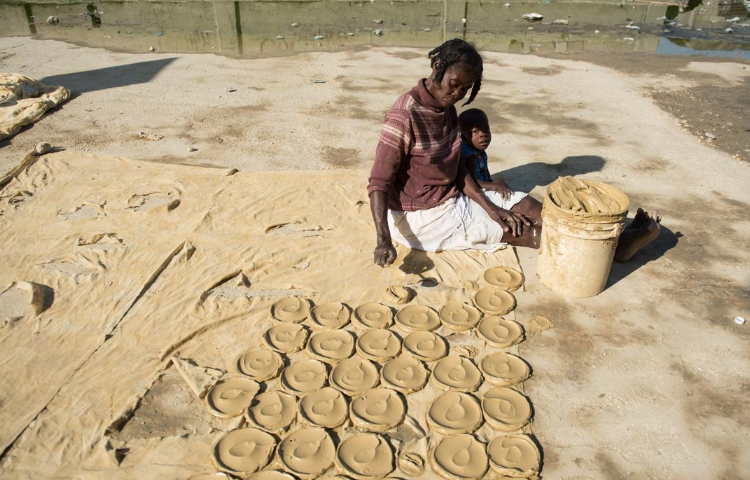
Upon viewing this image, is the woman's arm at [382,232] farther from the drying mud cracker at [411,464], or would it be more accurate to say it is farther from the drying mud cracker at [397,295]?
the drying mud cracker at [411,464]

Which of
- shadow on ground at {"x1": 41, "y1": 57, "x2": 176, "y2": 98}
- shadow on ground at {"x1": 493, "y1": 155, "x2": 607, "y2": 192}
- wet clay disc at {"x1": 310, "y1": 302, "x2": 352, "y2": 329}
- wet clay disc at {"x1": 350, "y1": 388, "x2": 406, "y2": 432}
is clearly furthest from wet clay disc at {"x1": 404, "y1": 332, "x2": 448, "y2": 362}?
shadow on ground at {"x1": 41, "y1": 57, "x2": 176, "y2": 98}

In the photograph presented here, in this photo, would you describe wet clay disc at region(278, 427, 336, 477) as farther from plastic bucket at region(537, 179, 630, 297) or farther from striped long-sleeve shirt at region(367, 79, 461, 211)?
plastic bucket at region(537, 179, 630, 297)

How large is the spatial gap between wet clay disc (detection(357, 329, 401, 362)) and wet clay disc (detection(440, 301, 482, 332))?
32cm

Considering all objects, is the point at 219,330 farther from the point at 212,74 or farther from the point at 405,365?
the point at 212,74

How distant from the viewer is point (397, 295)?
320 cm

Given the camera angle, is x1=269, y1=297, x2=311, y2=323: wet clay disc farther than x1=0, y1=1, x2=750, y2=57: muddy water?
No

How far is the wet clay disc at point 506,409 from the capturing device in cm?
238

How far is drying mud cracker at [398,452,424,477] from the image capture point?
220 cm

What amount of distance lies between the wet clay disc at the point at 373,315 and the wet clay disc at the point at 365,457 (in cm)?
74

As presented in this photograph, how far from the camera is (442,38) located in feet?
34.3

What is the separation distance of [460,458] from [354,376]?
647mm

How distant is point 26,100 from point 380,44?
18.1 feet

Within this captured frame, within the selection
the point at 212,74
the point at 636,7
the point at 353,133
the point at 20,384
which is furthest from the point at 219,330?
the point at 636,7

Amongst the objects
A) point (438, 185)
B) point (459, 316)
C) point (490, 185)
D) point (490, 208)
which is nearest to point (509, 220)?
point (490, 208)
